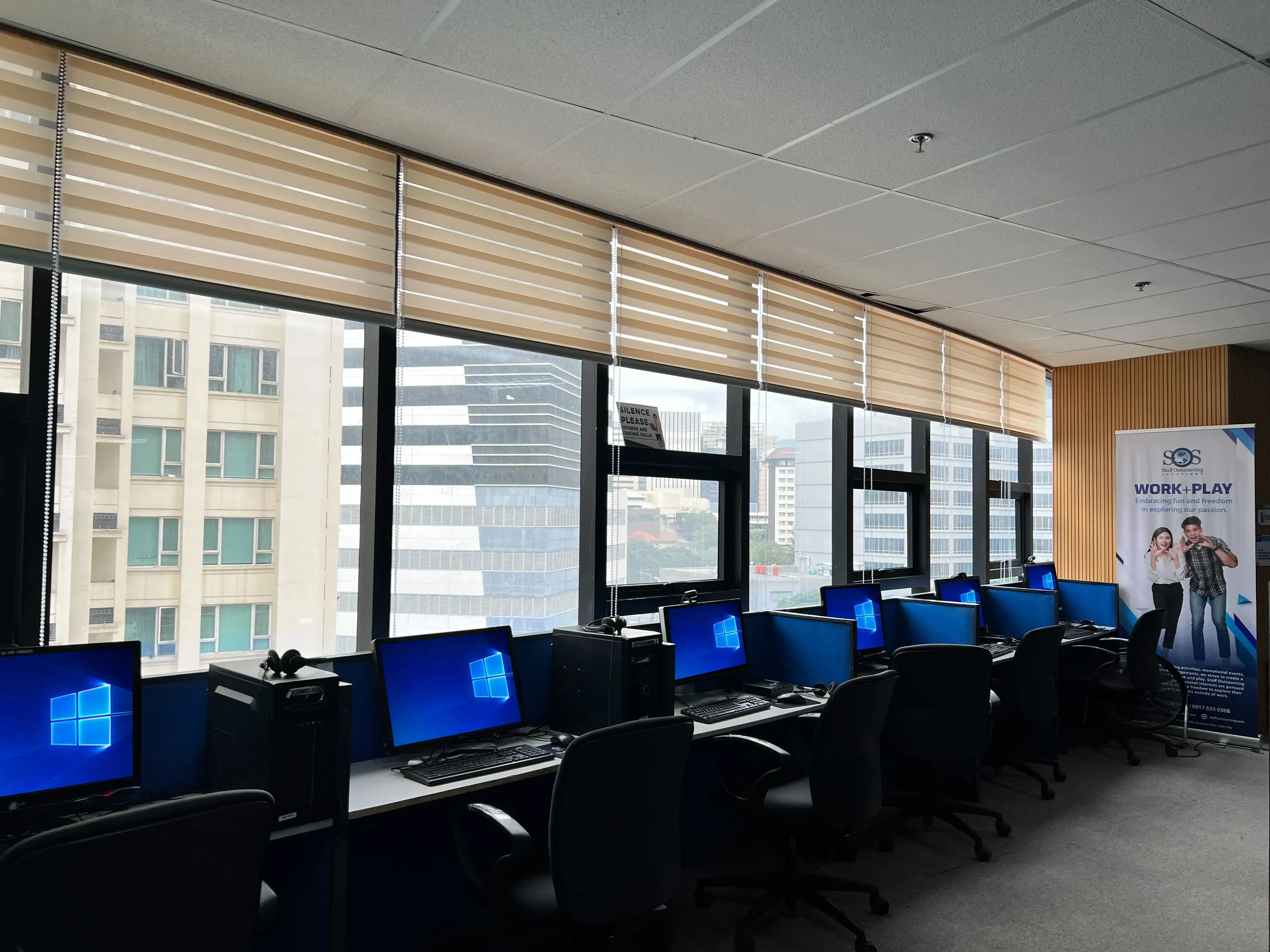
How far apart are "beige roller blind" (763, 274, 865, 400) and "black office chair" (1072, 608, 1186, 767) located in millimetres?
2501

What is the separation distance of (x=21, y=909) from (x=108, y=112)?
2.24 m

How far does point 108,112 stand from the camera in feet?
8.66

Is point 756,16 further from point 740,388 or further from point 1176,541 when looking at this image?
point 1176,541

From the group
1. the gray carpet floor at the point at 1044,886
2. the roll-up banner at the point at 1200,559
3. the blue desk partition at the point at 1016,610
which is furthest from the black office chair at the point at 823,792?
the roll-up banner at the point at 1200,559

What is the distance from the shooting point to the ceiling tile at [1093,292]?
4.67 m

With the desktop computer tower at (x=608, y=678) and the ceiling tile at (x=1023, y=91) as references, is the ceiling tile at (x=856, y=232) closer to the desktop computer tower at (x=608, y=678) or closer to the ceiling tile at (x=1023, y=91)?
the ceiling tile at (x=1023, y=91)

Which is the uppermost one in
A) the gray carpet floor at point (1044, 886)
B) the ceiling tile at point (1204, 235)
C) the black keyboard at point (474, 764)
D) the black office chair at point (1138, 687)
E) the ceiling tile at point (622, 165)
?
the ceiling tile at point (622, 165)

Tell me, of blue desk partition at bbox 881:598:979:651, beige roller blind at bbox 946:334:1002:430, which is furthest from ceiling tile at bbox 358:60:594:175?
beige roller blind at bbox 946:334:1002:430

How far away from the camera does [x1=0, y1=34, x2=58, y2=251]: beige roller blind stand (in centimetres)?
244

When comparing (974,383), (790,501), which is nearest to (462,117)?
(790,501)

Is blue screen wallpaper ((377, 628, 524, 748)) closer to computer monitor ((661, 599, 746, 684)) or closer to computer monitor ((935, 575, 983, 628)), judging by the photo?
computer monitor ((661, 599, 746, 684))

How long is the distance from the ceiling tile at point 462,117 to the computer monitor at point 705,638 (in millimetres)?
1989

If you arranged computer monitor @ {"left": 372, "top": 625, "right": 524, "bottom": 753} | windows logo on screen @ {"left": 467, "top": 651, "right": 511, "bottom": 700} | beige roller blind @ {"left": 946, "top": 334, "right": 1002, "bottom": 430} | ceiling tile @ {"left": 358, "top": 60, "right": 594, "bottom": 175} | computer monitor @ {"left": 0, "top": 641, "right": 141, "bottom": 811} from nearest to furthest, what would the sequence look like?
computer monitor @ {"left": 0, "top": 641, "right": 141, "bottom": 811} → ceiling tile @ {"left": 358, "top": 60, "right": 594, "bottom": 175} → computer monitor @ {"left": 372, "top": 625, "right": 524, "bottom": 753} → windows logo on screen @ {"left": 467, "top": 651, "right": 511, "bottom": 700} → beige roller blind @ {"left": 946, "top": 334, "right": 1002, "bottom": 430}

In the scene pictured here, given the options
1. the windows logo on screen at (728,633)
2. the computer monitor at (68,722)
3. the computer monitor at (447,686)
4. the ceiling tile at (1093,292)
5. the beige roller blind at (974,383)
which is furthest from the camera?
the beige roller blind at (974,383)
